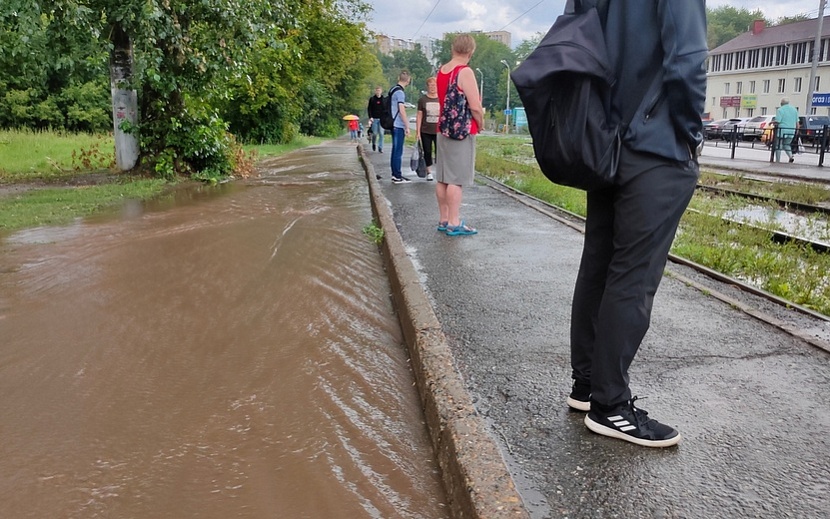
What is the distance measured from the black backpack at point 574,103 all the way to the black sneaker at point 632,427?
937 millimetres

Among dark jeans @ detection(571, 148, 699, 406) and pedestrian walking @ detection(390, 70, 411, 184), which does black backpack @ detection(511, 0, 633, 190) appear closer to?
dark jeans @ detection(571, 148, 699, 406)

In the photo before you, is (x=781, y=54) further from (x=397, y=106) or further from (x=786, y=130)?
(x=397, y=106)

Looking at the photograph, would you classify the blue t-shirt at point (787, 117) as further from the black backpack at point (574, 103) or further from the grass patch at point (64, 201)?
the black backpack at point (574, 103)

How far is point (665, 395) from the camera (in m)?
3.24

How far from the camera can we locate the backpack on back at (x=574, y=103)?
2518 mm

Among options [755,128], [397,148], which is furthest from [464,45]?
[755,128]

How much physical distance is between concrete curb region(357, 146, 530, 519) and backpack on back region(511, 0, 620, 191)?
42.1 inches

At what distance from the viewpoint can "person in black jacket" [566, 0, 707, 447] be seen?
2.46m

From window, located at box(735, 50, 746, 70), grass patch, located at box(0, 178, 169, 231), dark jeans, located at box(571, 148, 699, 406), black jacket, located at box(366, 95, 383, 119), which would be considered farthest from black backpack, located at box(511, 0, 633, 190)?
window, located at box(735, 50, 746, 70)

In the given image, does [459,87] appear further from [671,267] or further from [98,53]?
[98,53]

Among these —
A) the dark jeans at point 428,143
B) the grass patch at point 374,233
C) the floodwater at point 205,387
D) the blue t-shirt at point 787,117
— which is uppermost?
the blue t-shirt at point 787,117

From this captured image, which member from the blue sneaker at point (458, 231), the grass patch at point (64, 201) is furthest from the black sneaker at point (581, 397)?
the grass patch at point (64, 201)

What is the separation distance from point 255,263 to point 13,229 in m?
3.49

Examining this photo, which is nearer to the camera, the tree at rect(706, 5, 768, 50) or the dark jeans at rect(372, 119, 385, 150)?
Result: the dark jeans at rect(372, 119, 385, 150)
